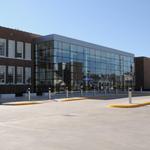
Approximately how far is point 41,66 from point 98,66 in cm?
1236

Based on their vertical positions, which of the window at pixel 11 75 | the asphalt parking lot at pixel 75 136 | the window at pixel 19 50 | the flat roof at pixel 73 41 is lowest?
the asphalt parking lot at pixel 75 136

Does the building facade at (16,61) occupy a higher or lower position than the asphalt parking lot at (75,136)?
higher

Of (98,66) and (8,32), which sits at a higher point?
(8,32)

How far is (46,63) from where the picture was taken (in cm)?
4453

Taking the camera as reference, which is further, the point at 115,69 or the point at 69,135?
the point at 115,69

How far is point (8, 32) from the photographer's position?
40.4 meters

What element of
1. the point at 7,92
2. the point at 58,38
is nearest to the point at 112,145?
the point at 7,92

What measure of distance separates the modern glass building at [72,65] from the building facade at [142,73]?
1249cm

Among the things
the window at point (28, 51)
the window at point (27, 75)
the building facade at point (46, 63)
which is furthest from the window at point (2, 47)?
the window at point (27, 75)

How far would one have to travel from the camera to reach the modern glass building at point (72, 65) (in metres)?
44.2

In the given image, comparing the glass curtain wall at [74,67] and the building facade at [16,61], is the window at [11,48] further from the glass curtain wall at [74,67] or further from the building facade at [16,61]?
the glass curtain wall at [74,67]

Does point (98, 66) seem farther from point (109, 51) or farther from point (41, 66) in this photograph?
point (41, 66)

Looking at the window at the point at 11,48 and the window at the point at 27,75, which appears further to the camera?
the window at the point at 27,75

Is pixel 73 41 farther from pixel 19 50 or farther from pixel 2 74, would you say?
pixel 2 74
